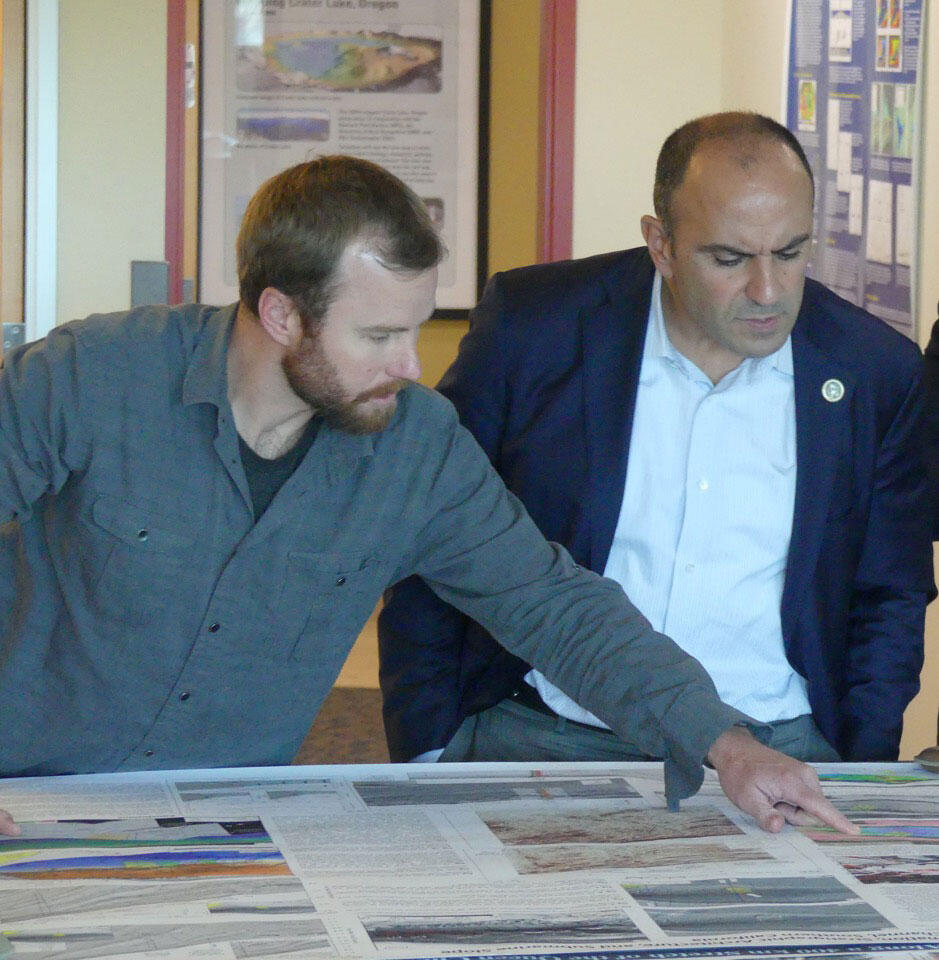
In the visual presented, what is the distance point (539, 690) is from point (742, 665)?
0.31 meters

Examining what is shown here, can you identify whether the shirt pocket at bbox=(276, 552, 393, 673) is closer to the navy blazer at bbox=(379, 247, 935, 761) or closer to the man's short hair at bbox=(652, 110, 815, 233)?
the navy blazer at bbox=(379, 247, 935, 761)

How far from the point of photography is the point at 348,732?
4562mm

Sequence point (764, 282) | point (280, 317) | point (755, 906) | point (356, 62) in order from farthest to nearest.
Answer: point (356, 62) < point (764, 282) < point (280, 317) < point (755, 906)

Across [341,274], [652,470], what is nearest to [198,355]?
[341,274]

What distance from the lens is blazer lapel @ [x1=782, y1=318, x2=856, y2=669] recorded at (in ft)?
7.04

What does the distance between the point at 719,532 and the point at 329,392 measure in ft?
2.16

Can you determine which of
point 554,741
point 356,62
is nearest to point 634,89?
point 356,62

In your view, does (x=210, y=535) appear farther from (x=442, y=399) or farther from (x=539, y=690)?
(x=539, y=690)

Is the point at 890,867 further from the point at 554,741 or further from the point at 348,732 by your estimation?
the point at 348,732

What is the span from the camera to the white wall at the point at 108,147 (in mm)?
4016

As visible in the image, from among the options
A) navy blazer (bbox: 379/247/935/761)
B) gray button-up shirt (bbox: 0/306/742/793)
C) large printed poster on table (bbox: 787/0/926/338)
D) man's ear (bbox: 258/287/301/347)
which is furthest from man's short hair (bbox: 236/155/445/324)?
large printed poster on table (bbox: 787/0/926/338)

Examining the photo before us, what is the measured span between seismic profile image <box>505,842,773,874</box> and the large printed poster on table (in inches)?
73.2

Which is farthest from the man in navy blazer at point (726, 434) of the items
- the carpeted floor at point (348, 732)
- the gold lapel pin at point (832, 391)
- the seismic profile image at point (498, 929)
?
the carpeted floor at point (348, 732)

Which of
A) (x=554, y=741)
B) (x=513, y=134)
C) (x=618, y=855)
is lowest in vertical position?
(x=554, y=741)
